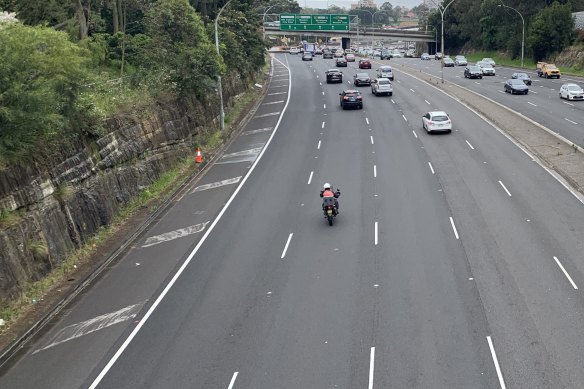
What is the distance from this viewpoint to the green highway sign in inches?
4587

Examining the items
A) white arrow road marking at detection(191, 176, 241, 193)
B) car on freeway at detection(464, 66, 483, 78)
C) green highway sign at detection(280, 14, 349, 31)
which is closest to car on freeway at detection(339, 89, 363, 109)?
white arrow road marking at detection(191, 176, 241, 193)

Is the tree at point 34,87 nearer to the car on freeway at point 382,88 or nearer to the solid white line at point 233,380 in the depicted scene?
the solid white line at point 233,380

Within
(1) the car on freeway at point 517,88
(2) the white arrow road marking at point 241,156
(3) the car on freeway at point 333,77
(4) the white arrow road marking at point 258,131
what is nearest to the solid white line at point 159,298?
(2) the white arrow road marking at point 241,156

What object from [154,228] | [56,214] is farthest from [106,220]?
[56,214]

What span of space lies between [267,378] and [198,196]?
16.2 m

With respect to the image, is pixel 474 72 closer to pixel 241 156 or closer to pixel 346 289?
pixel 241 156

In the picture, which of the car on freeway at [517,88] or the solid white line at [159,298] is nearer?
the solid white line at [159,298]

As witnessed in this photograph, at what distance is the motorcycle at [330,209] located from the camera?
23281 mm

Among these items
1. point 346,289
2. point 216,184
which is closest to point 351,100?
point 216,184

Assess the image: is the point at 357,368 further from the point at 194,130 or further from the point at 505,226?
the point at 194,130

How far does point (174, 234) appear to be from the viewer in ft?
77.2

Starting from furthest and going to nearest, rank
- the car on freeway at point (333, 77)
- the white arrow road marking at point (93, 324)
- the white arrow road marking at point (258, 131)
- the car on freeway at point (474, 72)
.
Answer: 1. the car on freeway at point (474, 72)
2. the car on freeway at point (333, 77)
3. the white arrow road marking at point (258, 131)
4. the white arrow road marking at point (93, 324)

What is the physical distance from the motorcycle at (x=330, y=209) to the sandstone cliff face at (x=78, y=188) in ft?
25.8

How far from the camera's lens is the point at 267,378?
13188 mm
